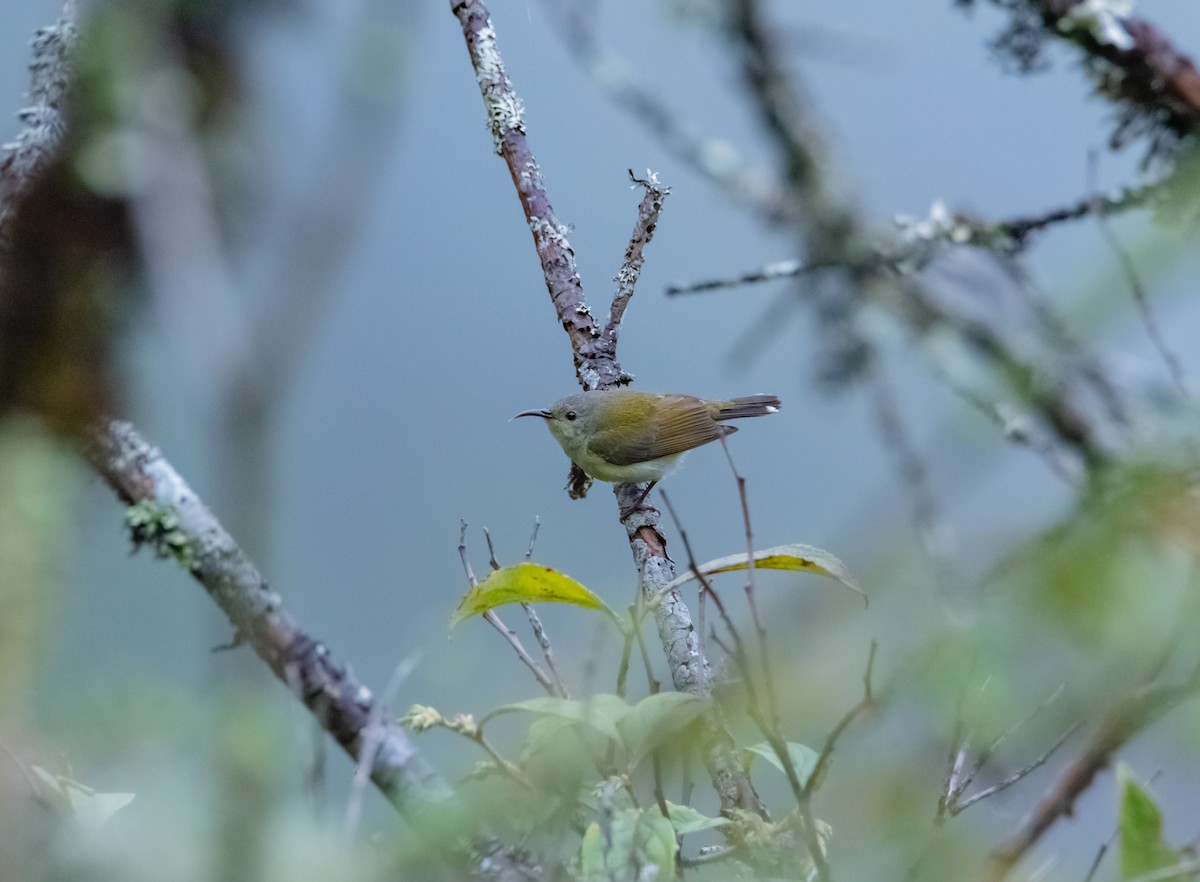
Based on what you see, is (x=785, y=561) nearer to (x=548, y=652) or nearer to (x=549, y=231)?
(x=548, y=652)

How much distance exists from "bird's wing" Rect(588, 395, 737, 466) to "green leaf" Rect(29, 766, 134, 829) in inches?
89.1

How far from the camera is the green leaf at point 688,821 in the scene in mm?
878

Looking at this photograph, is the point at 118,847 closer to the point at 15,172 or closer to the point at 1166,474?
the point at 1166,474

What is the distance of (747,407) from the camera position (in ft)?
12.6

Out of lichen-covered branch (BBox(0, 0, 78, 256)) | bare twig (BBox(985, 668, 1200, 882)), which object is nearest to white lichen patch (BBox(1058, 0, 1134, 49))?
bare twig (BBox(985, 668, 1200, 882))

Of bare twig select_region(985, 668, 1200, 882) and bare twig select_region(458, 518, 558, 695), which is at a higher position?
bare twig select_region(458, 518, 558, 695)

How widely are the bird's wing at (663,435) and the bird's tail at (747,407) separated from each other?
4.2 inches

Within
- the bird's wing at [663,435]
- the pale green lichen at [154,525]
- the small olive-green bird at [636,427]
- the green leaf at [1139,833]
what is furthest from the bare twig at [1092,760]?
the bird's wing at [663,435]

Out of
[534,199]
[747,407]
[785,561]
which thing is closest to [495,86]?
[534,199]

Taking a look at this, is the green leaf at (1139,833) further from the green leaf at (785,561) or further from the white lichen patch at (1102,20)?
the white lichen patch at (1102,20)

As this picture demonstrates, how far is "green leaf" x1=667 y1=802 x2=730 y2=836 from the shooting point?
2.88ft

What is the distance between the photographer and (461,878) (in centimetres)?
66

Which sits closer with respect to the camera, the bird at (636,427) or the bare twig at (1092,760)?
the bare twig at (1092,760)

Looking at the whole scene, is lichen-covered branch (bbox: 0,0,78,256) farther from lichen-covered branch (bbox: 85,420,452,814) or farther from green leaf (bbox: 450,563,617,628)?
green leaf (bbox: 450,563,617,628)
